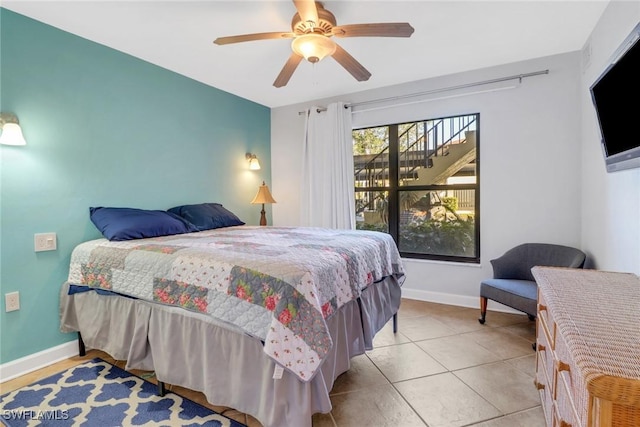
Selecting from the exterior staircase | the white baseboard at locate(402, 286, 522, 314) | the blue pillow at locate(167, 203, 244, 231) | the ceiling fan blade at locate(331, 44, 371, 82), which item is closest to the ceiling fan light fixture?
the ceiling fan blade at locate(331, 44, 371, 82)

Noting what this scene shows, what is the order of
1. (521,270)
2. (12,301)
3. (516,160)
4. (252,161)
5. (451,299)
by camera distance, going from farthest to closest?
(252,161) → (451,299) → (516,160) → (521,270) → (12,301)

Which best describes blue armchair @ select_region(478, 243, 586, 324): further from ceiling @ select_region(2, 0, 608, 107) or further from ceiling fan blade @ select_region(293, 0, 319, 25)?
ceiling fan blade @ select_region(293, 0, 319, 25)

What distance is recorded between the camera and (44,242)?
2.16 meters

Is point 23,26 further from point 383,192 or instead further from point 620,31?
point 620,31

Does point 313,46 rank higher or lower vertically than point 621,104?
higher

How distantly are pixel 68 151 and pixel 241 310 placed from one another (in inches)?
77.8

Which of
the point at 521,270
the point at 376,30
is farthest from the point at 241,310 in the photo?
the point at 521,270

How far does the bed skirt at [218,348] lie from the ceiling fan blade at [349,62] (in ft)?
5.29

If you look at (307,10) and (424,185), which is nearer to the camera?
(307,10)

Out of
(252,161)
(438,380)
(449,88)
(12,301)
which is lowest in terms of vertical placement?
(438,380)

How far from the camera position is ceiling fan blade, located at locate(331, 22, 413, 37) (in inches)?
69.4

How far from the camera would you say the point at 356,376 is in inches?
77.9

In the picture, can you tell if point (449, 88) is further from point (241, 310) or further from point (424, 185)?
point (241, 310)

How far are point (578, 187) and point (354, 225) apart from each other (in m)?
2.17
